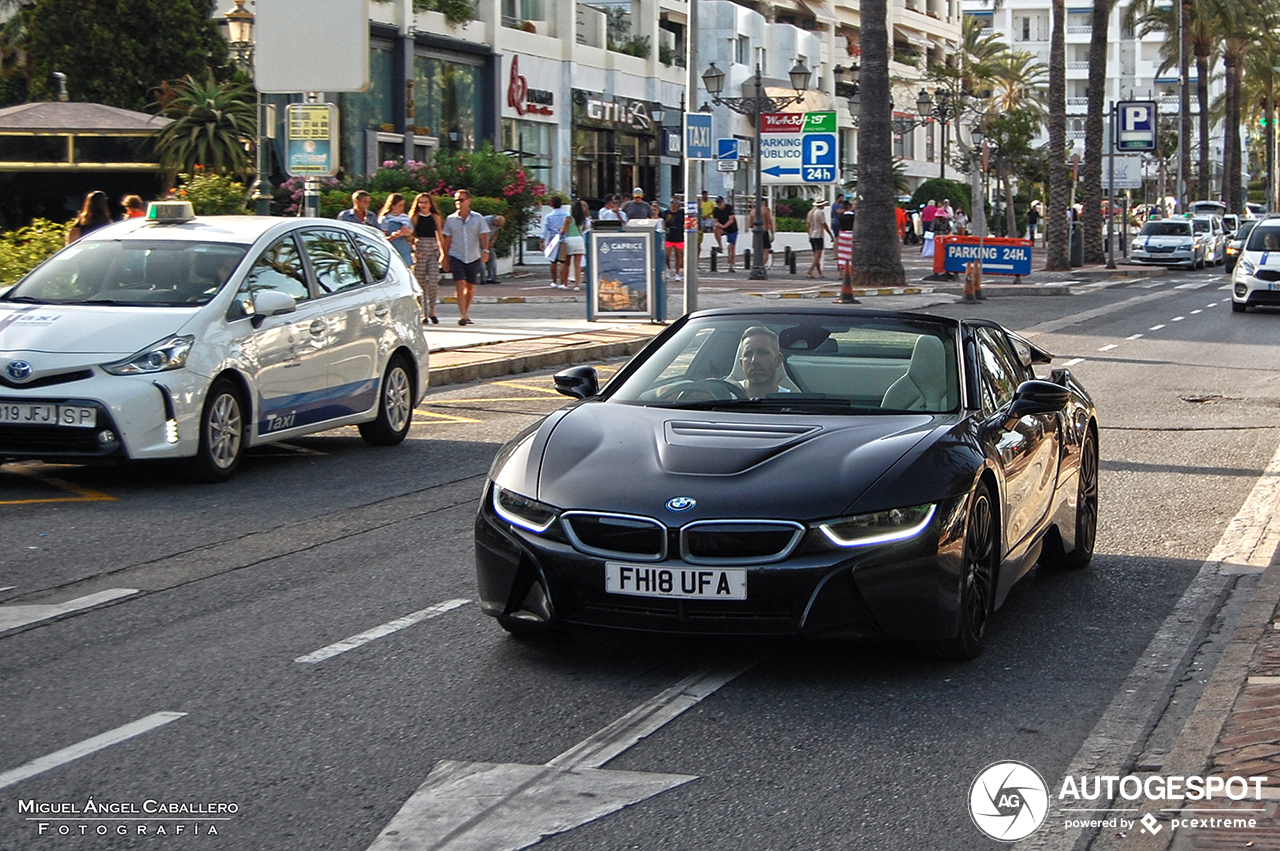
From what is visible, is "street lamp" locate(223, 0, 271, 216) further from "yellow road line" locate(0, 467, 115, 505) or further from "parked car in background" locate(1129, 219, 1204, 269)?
"parked car in background" locate(1129, 219, 1204, 269)

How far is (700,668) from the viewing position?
597 centimetres

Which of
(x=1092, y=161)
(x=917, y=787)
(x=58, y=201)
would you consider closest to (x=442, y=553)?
(x=917, y=787)

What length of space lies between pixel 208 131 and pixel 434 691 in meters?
28.0

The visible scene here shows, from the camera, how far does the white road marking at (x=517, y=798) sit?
4227 millimetres

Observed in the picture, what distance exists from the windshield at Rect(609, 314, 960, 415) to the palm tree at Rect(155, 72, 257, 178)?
2596 centimetres

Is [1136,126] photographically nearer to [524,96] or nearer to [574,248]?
[524,96]

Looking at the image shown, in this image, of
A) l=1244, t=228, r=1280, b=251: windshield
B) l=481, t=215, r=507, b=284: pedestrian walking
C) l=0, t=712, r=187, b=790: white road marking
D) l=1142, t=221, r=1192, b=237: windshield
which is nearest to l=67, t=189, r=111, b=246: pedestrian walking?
l=0, t=712, r=187, b=790: white road marking

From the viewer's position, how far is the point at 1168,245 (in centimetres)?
5300

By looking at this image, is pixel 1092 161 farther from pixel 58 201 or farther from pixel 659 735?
pixel 659 735

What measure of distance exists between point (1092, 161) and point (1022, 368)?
4212cm

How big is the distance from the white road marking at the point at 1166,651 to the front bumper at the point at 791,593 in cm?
68

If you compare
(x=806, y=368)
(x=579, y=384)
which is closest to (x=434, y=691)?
(x=579, y=384)

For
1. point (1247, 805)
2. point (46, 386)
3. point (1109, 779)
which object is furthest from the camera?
point (46, 386)

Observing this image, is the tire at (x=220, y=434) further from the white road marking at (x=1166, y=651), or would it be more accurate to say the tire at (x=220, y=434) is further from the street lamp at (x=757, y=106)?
the street lamp at (x=757, y=106)
